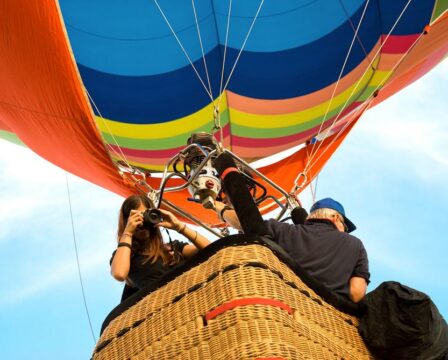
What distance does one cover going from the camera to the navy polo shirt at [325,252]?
2.15m

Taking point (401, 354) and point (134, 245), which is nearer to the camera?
point (401, 354)

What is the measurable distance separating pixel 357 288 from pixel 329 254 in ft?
0.39

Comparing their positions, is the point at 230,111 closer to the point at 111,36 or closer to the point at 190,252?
the point at 111,36

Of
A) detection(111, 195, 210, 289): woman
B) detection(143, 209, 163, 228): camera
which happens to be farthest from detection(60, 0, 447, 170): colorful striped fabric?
detection(143, 209, 163, 228): camera

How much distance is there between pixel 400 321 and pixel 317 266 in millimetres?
309

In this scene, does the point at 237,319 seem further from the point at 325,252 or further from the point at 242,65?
the point at 242,65

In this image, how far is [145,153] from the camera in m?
6.00

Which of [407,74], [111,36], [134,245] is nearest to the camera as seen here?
[134,245]

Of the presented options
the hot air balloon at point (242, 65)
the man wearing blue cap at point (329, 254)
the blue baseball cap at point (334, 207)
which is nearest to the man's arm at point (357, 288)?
the man wearing blue cap at point (329, 254)

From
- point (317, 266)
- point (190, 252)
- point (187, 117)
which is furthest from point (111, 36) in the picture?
point (317, 266)

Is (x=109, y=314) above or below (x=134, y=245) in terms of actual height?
below

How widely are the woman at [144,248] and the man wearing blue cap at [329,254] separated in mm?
355

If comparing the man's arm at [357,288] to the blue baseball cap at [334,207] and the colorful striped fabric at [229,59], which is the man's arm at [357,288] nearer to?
the blue baseball cap at [334,207]

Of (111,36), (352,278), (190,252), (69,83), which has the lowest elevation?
(352,278)
